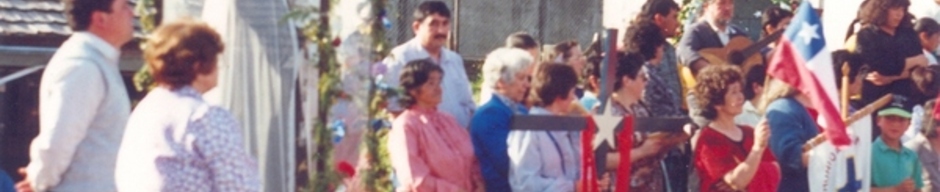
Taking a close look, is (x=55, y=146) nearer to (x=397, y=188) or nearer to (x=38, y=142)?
(x=38, y=142)

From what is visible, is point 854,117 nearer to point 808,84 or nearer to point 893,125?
point 893,125

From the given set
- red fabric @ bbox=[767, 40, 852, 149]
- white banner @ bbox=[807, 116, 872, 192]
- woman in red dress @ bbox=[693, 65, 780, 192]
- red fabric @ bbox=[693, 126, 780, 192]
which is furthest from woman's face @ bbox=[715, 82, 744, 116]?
white banner @ bbox=[807, 116, 872, 192]

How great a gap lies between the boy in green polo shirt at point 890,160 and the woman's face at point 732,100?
1.74 meters

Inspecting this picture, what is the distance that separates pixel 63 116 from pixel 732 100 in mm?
3945

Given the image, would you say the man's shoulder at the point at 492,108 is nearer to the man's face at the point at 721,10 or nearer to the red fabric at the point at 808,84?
the red fabric at the point at 808,84

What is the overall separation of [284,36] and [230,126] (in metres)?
1.01

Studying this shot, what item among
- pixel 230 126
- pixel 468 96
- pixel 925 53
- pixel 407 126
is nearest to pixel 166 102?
pixel 230 126

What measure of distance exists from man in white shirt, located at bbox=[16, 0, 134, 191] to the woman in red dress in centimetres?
353

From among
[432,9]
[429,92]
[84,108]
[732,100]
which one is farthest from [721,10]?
[84,108]

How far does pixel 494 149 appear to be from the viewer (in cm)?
890

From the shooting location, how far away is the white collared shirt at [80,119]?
6.65m

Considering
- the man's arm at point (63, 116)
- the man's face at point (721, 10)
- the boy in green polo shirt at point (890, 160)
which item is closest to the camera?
the man's arm at point (63, 116)

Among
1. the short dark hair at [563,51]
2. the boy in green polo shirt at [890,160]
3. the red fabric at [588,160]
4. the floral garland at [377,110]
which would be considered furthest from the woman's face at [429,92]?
the boy in green polo shirt at [890,160]

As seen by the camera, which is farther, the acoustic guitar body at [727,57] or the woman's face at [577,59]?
the acoustic guitar body at [727,57]
